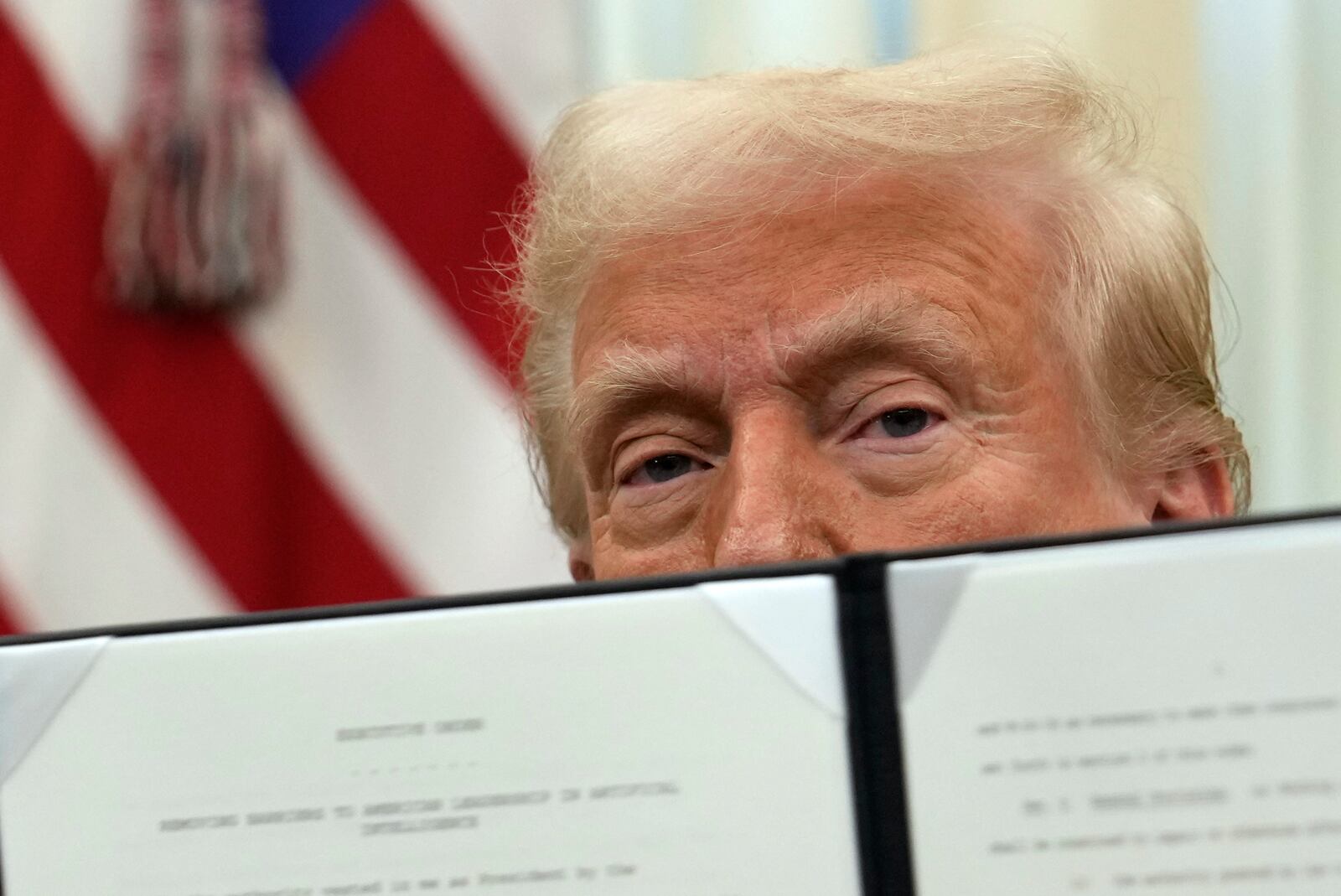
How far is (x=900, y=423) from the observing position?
1007 mm

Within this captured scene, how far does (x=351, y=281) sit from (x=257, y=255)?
10 cm

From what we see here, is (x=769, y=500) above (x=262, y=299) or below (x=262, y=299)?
below

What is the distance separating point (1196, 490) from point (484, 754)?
0.76 meters

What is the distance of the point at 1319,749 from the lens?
416mm

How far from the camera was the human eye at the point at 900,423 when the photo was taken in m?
1.00

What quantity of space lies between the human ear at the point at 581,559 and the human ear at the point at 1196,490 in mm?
454

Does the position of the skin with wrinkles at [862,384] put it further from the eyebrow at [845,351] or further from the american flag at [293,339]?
the american flag at [293,339]

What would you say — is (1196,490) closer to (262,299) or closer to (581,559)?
(581,559)

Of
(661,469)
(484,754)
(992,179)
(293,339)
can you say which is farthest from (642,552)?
(293,339)

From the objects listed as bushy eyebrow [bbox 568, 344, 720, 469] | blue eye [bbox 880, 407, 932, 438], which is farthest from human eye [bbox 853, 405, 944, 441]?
bushy eyebrow [bbox 568, 344, 720, 469]

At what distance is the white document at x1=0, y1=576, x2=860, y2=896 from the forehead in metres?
0.53

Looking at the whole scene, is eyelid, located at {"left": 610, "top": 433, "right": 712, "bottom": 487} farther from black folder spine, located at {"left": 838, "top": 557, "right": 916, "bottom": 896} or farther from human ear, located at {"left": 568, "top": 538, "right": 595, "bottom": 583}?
black folder spine, located at {"left": 838, "top": 557, "right": 916, "bottom": 896}

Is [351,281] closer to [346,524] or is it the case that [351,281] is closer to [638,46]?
[346,524]

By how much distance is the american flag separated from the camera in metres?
1.69
